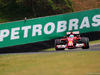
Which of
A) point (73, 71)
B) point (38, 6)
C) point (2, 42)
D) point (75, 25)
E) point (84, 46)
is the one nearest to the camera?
point (73, 71)

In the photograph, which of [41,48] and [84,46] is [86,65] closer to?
[84,46]

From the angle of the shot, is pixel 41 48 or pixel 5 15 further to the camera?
pixel 5 15

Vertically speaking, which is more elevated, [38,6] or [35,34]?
[38,6]

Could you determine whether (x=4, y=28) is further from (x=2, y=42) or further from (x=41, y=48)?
(x=41, y=48)

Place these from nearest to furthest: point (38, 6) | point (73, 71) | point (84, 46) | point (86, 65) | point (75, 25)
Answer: point (73, 71) → point (86, 65) → point (84, 46) → point (75, 25) → point (38, 6)

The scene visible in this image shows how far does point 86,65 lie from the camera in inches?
400

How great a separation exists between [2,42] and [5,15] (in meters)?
10.4

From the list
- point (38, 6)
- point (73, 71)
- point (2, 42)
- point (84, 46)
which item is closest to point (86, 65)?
point (73, 71)

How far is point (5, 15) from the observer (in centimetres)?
2908

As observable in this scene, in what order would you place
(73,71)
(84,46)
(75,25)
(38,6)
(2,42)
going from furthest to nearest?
(38,6) → (75,25) → (2,42) → (84,46) → (73,71)

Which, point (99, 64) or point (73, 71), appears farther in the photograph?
point (99, 64)

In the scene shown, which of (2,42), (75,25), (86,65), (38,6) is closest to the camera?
(86,65)

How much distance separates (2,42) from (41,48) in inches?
110

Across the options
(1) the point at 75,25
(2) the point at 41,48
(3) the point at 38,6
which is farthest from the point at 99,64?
(3) the point at 38,6
